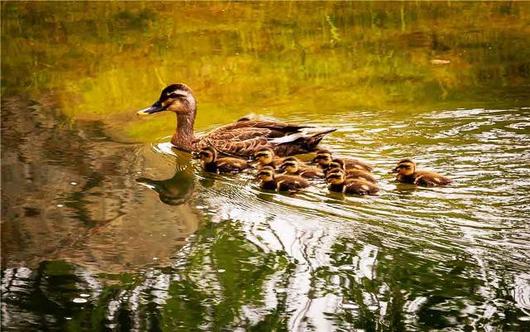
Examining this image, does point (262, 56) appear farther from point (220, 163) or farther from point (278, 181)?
point (278, 181)

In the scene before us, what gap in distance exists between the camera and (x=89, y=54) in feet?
31.4

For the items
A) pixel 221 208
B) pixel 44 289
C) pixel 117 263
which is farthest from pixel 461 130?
pixel 44 289

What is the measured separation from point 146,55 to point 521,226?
17.8 feet

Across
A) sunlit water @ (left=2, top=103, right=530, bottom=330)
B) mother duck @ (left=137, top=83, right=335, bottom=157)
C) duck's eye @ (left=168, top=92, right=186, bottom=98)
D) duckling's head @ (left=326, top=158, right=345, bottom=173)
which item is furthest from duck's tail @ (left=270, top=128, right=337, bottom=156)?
duck's eye @ (left=168, top=92, right=186, bottom=98)

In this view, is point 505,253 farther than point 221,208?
No

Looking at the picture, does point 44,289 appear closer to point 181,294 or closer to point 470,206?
point 181,294

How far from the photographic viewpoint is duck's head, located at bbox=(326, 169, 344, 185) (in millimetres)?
5602

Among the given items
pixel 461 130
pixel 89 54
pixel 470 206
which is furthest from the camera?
pixel 89 54

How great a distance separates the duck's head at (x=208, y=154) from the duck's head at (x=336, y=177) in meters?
0.94

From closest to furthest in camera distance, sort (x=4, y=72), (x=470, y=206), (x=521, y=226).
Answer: (x=521, y=226), (x=470, y=206), (x=4, y=72)

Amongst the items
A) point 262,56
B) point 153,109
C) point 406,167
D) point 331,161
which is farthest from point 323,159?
point 262,56

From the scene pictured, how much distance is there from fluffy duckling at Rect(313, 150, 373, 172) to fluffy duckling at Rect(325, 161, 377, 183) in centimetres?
9

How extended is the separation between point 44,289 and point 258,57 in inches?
205

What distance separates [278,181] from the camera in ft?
18.9
